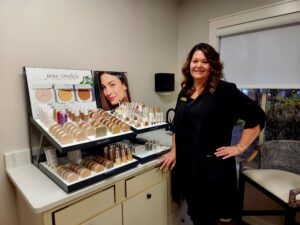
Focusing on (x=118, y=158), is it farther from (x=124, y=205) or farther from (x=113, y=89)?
(x=113, y=89)

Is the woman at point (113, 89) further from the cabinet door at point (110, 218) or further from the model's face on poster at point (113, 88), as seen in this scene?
the cabinet door at point (110, 218)

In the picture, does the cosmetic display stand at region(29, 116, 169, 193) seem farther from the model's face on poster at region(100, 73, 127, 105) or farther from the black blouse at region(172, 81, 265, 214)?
the model's face on poster at region(100, 73, 127, 105)

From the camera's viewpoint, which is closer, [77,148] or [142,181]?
[77,148]

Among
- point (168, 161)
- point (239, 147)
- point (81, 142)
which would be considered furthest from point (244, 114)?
point (81, 142)

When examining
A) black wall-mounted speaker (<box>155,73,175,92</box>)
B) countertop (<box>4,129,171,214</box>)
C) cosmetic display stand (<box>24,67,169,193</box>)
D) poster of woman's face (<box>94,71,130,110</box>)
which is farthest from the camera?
black wall-mounted speaker (<box>155,73,175,92</box>)

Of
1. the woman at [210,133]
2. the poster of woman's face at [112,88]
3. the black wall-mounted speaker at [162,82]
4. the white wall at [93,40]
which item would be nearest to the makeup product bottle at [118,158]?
the woman at [210,133]

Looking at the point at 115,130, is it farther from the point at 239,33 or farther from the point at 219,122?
the point at 239,33

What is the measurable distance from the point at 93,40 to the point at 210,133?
1.20m

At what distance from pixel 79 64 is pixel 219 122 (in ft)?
3.78

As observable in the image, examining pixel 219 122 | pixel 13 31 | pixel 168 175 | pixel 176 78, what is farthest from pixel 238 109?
pixel 13 31

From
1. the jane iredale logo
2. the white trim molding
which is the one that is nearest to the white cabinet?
the jane iredale logo

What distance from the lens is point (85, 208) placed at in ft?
3.51

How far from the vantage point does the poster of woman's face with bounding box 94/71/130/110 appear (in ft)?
5.60

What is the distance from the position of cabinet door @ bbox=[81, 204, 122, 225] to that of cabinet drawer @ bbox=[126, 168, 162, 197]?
11 centimetres
